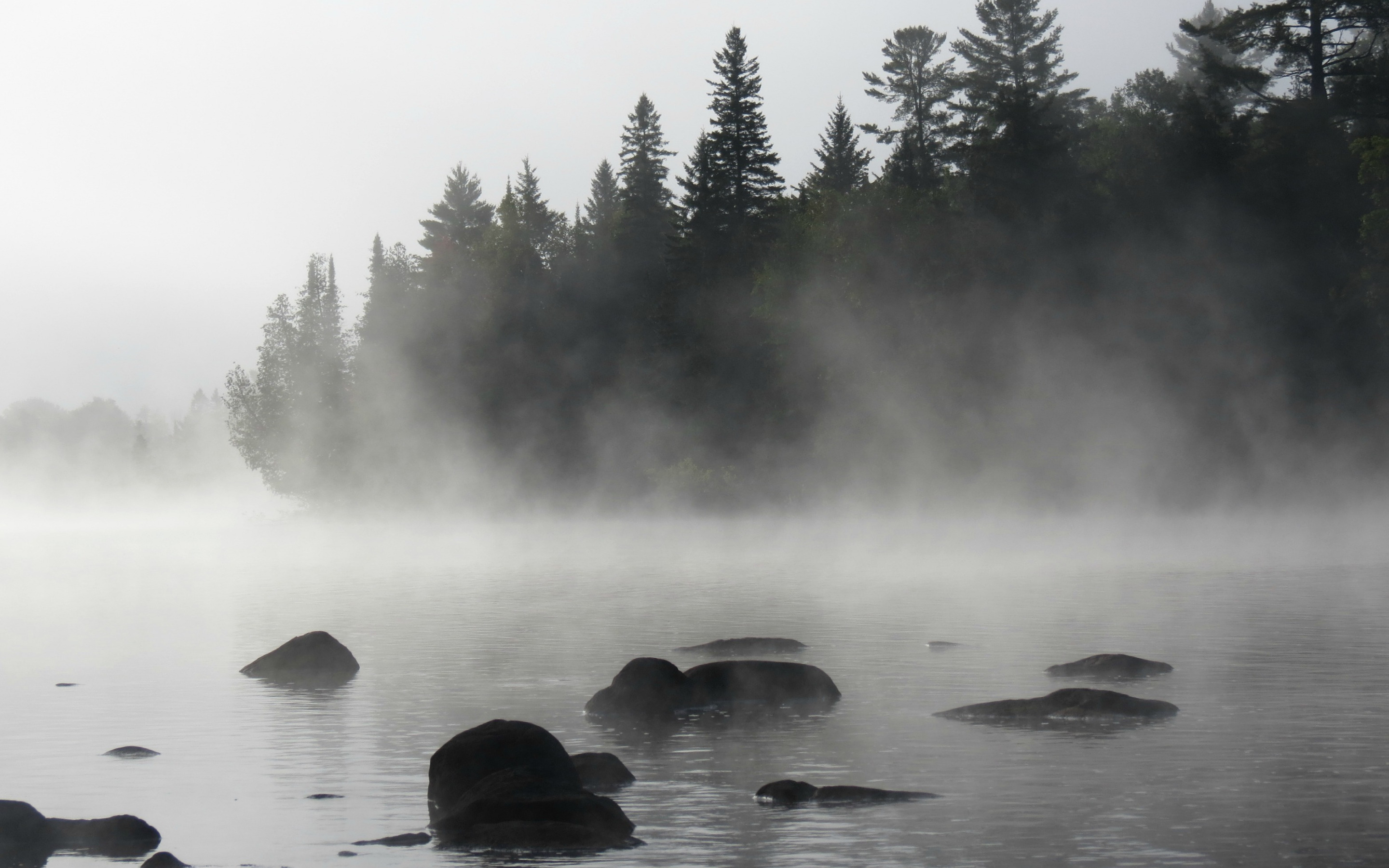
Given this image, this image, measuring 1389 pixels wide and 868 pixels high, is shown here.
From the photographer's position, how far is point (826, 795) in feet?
44.8

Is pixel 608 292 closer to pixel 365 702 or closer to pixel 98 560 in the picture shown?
pixel 98 560

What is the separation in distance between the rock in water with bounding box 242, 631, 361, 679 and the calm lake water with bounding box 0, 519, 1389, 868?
0.43 m

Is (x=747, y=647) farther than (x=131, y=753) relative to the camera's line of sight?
Yes

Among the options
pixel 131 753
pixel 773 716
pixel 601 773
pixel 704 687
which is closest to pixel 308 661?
pixel 131 753

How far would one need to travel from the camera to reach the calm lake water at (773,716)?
40.7ft

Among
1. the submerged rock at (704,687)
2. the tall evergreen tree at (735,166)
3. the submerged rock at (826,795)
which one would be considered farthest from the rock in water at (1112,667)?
the tall evergreen tree at (735,166)

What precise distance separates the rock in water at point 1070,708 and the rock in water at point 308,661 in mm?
10267

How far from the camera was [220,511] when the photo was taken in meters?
165

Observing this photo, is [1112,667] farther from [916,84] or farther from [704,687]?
[916,84]

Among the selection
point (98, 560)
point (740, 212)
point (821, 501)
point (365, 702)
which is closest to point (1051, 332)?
point (821, 501)

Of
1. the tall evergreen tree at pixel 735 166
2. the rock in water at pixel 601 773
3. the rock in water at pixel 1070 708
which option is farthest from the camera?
the tall evergreen tree at pixel 735 166

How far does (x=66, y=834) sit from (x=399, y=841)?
9.23ft

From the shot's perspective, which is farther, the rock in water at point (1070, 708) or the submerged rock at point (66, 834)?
the rock in water at point (1070, 708)

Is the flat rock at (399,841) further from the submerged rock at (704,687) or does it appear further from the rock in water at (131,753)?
the submerged rock at (704,687)
